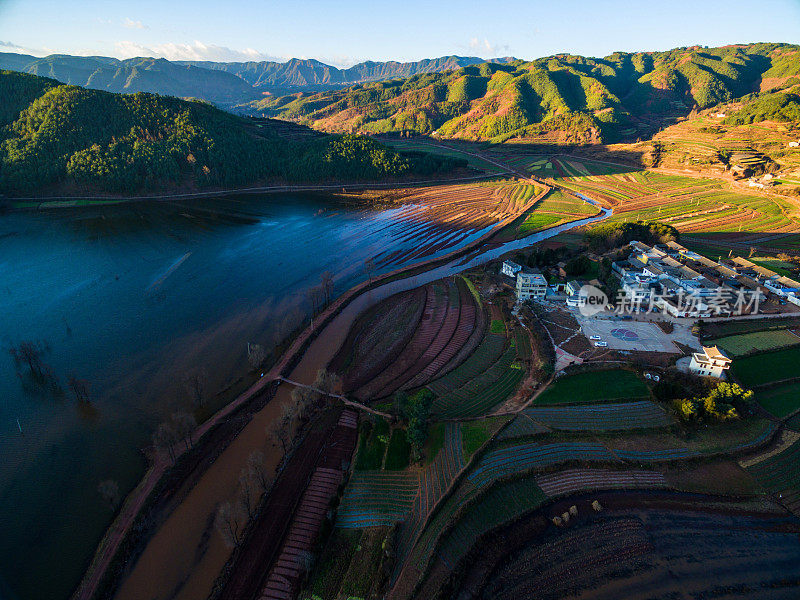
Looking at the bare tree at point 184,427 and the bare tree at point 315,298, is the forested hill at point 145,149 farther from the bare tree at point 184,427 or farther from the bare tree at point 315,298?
the bare tree at point 184,427

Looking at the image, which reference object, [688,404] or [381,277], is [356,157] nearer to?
[381,277]

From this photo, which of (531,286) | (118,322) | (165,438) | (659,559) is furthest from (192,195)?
(659,559)

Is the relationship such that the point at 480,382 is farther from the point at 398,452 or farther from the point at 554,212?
Result: the point at 554,212

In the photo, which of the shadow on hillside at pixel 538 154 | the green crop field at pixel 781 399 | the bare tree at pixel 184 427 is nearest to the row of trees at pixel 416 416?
the bare tree at pixel 184 427

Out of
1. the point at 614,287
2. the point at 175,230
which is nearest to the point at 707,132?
the point at 614,287

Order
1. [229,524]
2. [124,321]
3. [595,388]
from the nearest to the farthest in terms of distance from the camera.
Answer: [229,524] → [595,388] → [124,321]
